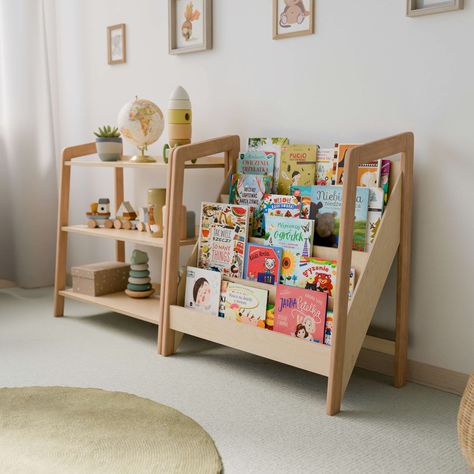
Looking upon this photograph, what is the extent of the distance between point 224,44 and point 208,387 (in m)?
1.34

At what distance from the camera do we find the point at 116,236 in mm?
2475

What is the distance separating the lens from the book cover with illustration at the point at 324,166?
2057 millimetres

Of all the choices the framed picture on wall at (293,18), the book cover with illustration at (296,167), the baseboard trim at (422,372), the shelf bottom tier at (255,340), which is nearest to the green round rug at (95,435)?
the shelf bottom tier at (255,340)

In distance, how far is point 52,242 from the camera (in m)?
3.35

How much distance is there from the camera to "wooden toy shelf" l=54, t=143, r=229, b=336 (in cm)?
235

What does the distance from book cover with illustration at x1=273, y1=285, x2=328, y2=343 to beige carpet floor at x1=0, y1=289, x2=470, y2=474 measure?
200 mm

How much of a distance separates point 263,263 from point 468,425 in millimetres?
887

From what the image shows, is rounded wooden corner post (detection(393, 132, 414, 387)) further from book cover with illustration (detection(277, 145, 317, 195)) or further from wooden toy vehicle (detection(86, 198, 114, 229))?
wooden toy vehicle (detection(86, 198, 114, 229))

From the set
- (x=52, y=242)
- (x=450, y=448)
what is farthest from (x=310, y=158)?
(x=52, y=242)

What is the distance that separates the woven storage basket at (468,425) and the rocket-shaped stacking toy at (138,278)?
154 cm

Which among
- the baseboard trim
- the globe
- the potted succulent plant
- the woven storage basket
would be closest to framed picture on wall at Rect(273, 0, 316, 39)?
the globe

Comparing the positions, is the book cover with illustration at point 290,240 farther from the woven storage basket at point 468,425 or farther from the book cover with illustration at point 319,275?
the woven storage basket at point 468,425

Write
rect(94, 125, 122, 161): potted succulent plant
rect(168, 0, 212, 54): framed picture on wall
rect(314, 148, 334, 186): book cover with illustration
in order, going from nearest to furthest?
rect(314, 148, 334, 186): book cover with illustration, rect(168, 0, 212, 54): framed picture on wall, rect(94, 125, 122, 161): potted succulent plant

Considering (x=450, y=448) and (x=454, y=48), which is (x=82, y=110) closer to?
(x=454, y=48)
